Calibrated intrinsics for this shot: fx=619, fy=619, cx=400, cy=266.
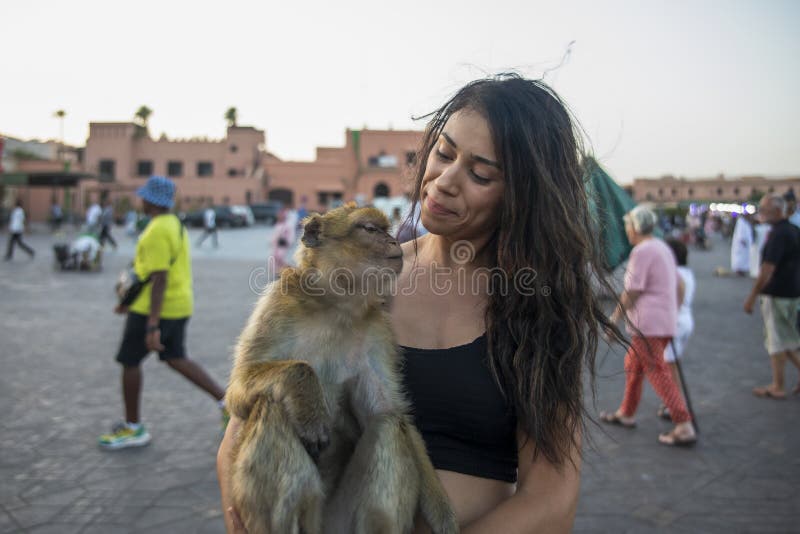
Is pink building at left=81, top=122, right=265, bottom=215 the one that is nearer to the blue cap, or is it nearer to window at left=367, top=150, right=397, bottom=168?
window at left=367, top=150, right=397, bottom=168

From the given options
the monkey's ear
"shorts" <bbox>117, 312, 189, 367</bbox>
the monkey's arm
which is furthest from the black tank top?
"shorts" <bbox>117, 312, 189, 367</bbox>

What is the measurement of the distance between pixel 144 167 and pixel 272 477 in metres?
66.0

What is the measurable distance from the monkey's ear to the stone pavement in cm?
131

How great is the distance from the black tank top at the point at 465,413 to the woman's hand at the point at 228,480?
62 cm

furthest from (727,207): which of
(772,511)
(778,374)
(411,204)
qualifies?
(411,204)

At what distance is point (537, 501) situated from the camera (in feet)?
6.15

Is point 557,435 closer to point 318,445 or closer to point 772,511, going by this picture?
point 318,445

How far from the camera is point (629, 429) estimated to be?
6.34 metres

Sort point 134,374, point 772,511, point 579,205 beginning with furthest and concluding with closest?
point 134,374
point 772,511
point 579,205

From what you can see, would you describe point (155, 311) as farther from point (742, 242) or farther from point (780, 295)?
point (742, 242)

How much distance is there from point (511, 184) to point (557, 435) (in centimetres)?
82

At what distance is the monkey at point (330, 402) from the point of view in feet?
5.99

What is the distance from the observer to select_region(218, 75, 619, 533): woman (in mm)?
1937

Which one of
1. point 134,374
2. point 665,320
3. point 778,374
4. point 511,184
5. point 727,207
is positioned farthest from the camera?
point 727,207
